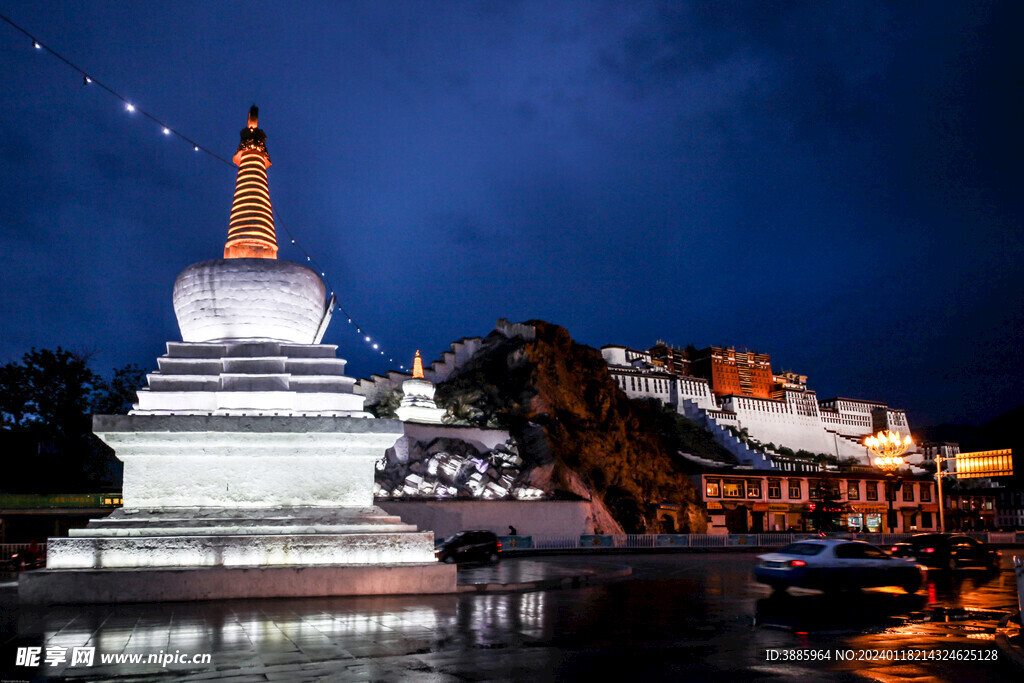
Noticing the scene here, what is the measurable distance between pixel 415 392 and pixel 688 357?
6319 centimetres

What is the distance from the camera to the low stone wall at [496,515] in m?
32.9

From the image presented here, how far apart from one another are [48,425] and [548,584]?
2988cm

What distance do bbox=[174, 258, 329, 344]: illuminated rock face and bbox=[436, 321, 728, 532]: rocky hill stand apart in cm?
2481

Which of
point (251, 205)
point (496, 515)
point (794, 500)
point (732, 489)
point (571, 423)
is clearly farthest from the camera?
point (794, 500)

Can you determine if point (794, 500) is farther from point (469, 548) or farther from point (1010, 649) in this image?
point (1010, 649)

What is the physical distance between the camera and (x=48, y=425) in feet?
120

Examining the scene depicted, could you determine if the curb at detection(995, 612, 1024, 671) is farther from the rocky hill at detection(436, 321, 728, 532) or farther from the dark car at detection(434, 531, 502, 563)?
the rocky hill at detection(436, 321, 728, 532)

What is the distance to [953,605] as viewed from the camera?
14.0 meters

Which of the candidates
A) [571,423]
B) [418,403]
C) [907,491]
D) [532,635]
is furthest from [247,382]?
[907,491]

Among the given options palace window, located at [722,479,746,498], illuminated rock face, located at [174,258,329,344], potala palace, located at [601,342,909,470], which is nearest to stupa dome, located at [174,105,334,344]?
illuminated rock face, located at [174,258,329,344]

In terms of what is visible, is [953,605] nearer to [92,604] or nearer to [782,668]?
[782,668]

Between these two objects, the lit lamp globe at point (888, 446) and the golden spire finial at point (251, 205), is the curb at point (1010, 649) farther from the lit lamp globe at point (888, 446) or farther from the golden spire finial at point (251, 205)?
the lit lamp globe at point (888, 446)

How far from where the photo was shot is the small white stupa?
1821 inches

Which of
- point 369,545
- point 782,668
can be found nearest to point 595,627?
point 782,668
